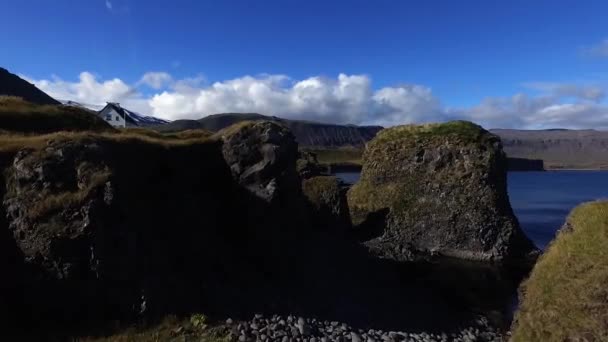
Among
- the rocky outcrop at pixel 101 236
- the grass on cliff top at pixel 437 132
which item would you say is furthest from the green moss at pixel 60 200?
the grass on cliff top at pixel 437 132

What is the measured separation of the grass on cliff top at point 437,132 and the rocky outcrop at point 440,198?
5.2 inches

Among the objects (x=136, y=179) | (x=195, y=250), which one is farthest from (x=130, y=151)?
(x=195, y=250)

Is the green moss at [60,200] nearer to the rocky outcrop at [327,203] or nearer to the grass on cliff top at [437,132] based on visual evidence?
the rocky outcrop at [327,203]

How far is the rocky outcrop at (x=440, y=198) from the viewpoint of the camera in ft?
189

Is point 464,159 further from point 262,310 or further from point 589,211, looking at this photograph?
point 589,211

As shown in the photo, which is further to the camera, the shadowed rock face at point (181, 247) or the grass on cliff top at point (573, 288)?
the shadowed rock face at point (181, 247)

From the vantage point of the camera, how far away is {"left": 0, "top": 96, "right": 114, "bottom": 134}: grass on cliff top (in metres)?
37.0

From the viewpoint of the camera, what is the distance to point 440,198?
61.6m

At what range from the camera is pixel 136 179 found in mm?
29641

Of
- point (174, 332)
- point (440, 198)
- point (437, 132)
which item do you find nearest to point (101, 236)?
point (174, 332)

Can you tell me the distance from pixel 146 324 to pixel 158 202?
Answer: 876 cm

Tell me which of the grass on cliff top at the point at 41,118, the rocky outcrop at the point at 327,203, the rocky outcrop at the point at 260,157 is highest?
the grass on cliff top at the point at 41,118

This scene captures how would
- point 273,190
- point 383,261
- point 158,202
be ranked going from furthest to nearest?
point 383,261 < point 273,190 < point 158,202

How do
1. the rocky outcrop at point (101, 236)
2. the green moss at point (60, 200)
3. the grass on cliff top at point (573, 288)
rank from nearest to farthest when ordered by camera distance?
the grass on cliff top at point (573, 288) < the rocky outcrop at point (101, 236) < the green moss at point (60, 200)
